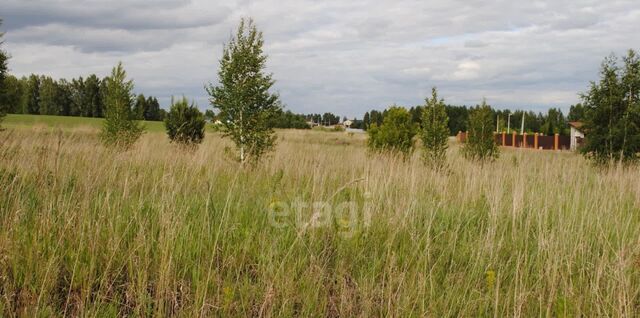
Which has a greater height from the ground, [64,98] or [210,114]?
[64,98]

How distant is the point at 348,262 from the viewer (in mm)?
3105

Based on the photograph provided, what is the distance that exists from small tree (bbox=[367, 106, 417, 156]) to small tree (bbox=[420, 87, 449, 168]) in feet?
6.35

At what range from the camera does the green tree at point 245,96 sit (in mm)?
8719

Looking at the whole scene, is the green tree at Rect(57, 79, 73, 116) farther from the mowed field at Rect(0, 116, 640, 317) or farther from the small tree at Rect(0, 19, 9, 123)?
the mowed field at Rect(0, 116, 640, 317)

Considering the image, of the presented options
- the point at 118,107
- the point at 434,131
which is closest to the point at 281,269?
the point at 434,131

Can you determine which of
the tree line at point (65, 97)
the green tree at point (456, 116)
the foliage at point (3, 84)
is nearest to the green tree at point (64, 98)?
the tree line at point (65, 97)

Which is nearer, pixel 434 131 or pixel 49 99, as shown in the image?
pixel 434 131

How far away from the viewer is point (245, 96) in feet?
28.5

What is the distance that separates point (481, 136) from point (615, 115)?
362 cm

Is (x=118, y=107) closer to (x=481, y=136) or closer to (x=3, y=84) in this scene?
(x=3, y=84)

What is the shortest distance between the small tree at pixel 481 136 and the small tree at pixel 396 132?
1745 millimetres

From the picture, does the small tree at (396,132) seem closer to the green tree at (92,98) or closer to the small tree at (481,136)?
the small tree at (481,136)

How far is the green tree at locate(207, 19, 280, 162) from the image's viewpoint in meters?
8.72

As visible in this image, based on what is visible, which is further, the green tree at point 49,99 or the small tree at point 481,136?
the green tree at point 49,99
